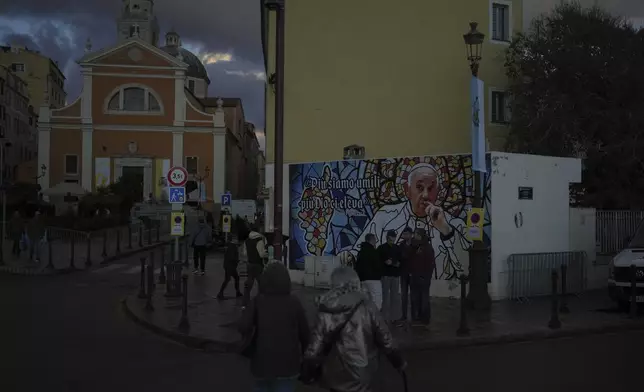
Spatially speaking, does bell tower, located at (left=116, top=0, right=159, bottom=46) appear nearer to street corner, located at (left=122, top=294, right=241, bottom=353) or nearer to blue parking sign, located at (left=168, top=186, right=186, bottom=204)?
blue parking sign, located at (left=168, top=186, right=186, bottom=204)

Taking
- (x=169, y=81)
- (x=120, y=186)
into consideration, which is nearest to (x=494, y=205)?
(x=120, y=186)

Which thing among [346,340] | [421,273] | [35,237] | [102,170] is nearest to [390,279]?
[421,273]

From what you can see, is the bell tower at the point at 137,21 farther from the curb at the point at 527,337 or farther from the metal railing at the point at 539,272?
the curb at the point at 527,337

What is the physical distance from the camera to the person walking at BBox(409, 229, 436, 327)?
13438 mm

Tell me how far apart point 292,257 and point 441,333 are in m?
8.44

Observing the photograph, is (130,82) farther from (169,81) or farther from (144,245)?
(144,245)

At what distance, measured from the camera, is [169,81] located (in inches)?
2493

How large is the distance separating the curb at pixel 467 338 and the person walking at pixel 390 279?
67.9 inches

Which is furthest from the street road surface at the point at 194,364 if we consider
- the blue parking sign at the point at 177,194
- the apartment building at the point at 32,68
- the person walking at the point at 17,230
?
the apartment building at the point at 32,68

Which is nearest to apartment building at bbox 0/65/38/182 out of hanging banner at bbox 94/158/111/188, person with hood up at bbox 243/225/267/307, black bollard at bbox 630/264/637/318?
hanging banner at bbox 94/158/111/188

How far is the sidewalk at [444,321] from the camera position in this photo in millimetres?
12086

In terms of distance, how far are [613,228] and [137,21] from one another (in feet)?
228

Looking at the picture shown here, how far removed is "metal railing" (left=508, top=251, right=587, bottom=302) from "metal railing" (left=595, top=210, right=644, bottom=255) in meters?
1.63

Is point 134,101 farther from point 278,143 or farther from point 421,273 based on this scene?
point 421,273
